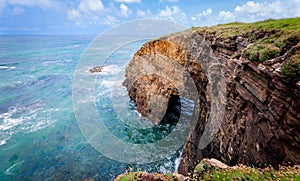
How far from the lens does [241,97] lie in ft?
33.0

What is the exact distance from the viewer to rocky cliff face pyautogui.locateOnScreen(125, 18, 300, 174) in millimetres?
6809

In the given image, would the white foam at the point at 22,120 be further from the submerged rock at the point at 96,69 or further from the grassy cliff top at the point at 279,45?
the grassy cliff top at the point at 279,45

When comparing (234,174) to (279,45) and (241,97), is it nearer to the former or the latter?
(241,97)

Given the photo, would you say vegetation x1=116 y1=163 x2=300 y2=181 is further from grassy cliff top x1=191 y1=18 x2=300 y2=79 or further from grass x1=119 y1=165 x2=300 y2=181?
grassy cliff top x1=191 y1=18 x2=300 y2=79

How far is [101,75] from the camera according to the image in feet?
164

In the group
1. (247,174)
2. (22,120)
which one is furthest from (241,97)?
(22,120)

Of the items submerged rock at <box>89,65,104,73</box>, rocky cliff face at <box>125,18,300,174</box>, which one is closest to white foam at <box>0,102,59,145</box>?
rocky cliff face at <box>125,18,300,174</box>

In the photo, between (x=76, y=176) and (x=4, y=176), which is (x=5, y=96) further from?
(x=76, y=176)

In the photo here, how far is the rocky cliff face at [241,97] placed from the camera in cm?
681

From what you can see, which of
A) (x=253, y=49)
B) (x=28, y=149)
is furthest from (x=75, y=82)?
(x=253, y=49)

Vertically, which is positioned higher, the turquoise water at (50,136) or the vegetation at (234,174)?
the vegetation at (234,174)

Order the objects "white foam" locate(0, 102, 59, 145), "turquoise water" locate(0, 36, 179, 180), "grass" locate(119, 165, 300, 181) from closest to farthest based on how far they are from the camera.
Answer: "grass" locate(119, 165, 300, 181)
"turquoise water" locate(0, 36, 179, 180)
"white foam" locate(0, 102, 59, 145)

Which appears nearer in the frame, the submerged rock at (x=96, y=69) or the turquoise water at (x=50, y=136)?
the turquoise water at (x=50, y=136)

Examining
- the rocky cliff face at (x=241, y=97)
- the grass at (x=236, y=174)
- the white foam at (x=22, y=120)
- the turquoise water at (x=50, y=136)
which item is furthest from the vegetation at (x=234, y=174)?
the white foam at (x=22, y=120)
